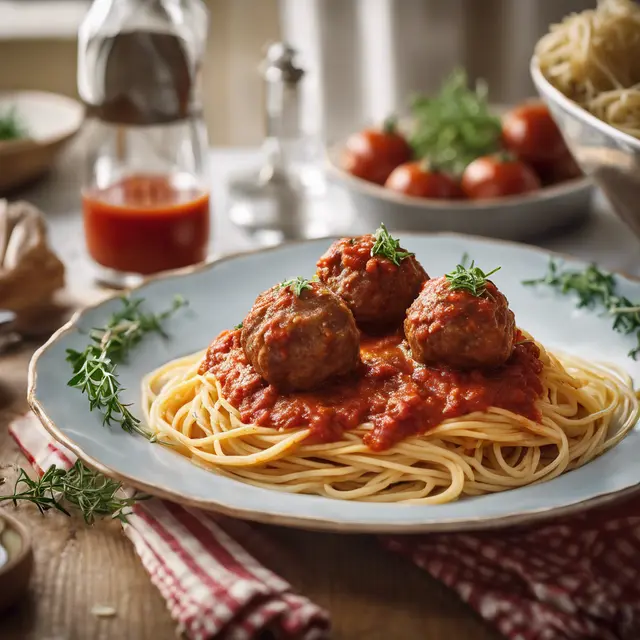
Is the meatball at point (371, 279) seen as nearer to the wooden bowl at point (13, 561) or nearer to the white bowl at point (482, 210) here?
the wooden bowl at point (13, 561)

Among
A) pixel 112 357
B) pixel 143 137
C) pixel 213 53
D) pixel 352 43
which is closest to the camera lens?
pixel 112 357

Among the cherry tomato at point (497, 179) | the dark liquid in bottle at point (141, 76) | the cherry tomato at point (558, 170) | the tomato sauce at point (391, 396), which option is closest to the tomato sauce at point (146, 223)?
the dark liquid in bottle at point (141, 76)

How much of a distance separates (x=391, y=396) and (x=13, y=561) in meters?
1.45

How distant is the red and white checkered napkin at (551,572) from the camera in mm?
2857

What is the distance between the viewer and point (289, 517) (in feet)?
9.62

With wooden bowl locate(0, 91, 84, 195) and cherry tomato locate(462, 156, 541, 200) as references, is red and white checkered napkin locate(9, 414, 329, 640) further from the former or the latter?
wooden bowl locate(0, 91, 84, 195)

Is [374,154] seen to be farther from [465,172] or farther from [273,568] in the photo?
[273,568]

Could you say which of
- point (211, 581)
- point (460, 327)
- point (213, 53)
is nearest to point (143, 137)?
point (460, 327)

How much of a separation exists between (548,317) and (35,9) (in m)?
9.68

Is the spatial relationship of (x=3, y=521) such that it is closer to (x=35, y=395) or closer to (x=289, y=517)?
(x=35, y=395)

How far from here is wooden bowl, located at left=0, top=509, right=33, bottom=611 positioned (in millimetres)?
2840

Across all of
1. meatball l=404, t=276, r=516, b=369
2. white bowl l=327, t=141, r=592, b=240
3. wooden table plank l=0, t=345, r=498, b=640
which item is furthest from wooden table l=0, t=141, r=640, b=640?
white bowl l=327, t=141, r=592, b=240

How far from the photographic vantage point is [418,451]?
11.8 ft

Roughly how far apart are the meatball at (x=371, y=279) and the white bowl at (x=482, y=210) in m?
1.84
